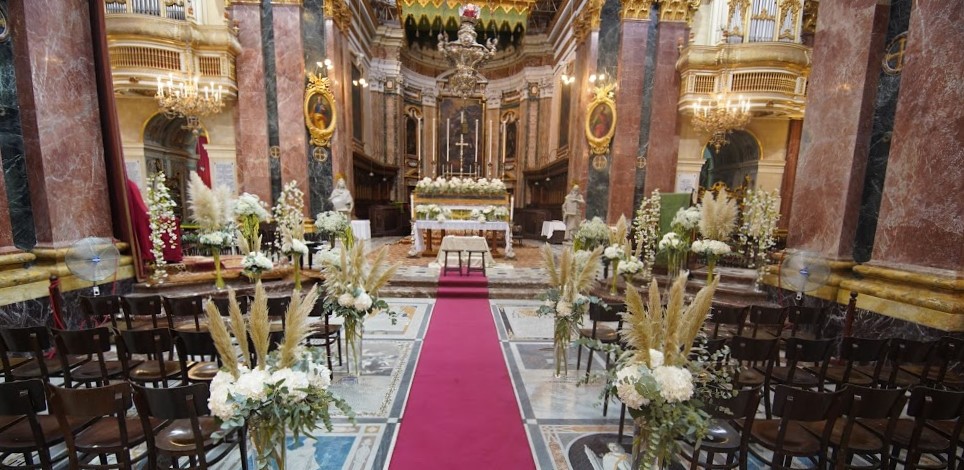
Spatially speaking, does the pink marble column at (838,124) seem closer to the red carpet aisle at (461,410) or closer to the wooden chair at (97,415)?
the red carpet aisle at (461,410)

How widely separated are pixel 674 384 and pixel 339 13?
12.9 meters

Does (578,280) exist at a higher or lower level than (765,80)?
lower

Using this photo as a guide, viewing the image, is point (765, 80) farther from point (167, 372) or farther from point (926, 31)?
point (167, 372)

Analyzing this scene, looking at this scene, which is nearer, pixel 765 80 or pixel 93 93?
pixel 93 93

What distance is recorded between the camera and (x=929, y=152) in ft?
13.1

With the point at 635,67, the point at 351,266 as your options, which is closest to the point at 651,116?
the point at 635,67

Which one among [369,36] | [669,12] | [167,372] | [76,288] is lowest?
[167,372]

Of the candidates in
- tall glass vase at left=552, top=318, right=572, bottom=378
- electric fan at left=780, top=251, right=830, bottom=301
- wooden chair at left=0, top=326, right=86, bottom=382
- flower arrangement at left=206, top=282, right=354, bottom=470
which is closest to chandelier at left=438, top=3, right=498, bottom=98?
tall glass vase at left=552, top=318, right=572, bottom=378

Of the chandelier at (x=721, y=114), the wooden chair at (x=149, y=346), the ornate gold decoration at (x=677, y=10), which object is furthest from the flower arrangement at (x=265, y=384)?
the ornate gold decoration at (x=677, y=10)

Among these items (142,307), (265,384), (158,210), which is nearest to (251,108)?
(158,210)

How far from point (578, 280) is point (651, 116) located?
8756mm

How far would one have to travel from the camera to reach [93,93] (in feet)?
16.8

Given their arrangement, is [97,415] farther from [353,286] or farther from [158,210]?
[158,210]

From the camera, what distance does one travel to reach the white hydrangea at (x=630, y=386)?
1.88 metres
